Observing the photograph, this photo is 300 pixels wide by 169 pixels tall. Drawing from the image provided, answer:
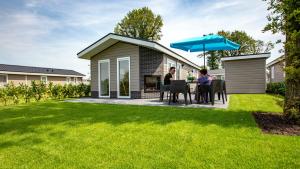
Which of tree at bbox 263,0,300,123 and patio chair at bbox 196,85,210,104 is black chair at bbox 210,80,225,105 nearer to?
patio chair at bbox 196,85,210,104

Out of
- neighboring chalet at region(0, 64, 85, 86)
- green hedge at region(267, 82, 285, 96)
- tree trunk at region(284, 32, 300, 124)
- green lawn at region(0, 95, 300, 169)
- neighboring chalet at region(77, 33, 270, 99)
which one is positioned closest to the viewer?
green lawn at region(0, 95, 300, 169)

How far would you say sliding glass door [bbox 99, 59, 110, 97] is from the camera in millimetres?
11453

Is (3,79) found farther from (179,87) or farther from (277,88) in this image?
(277,88)

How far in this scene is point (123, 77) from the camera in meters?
10.7

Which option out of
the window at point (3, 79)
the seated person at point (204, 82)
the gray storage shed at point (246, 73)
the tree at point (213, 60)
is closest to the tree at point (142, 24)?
the tree at point (213, 60)

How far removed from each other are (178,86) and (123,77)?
435cm

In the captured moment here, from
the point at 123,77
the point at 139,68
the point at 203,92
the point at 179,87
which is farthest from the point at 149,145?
the point at 123,77

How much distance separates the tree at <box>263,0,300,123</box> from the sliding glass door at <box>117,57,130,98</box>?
7092 millimetres

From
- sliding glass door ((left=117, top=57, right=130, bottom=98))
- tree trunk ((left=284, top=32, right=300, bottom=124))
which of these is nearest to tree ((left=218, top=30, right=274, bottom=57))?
sliding glass door ((left=117, top=57, right=130, bottom=98))

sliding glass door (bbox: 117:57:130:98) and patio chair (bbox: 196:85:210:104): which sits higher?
sliding glass door (bbox: 117:57:130:98)

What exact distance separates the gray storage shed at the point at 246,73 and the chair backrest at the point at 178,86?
298 inches

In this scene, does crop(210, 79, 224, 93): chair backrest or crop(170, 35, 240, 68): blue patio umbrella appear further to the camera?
crop(170, 35, 240, 68): blue patio umbrella

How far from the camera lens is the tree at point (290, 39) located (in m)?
4.06

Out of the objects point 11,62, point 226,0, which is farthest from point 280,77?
point 11,62
